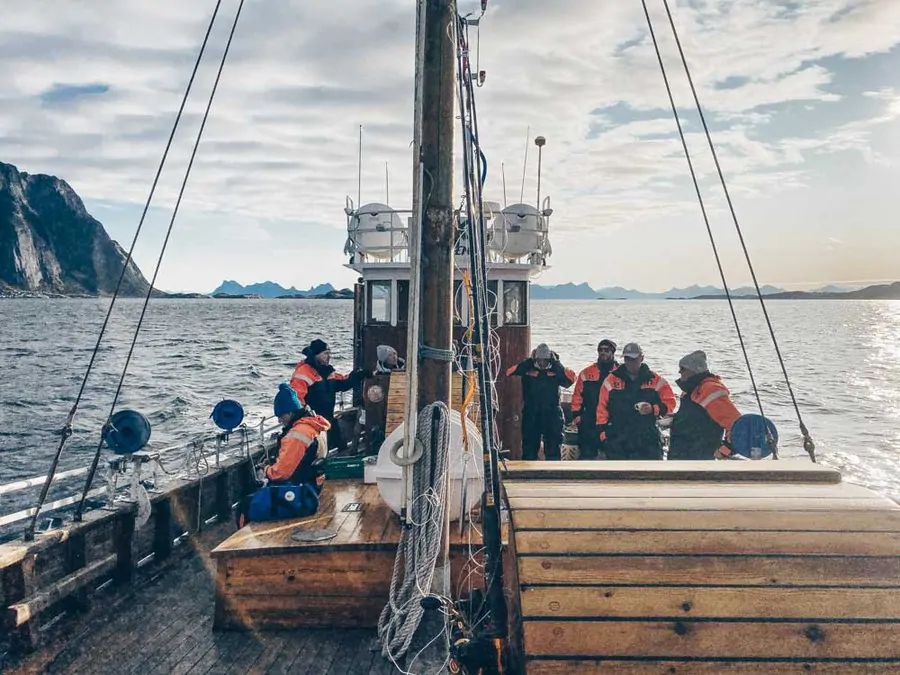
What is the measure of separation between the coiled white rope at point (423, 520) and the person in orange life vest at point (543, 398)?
4011mm

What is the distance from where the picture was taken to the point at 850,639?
3.09 meters

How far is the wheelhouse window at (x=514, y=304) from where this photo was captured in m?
11.3

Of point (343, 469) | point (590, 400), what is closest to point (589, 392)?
point (590, 400)

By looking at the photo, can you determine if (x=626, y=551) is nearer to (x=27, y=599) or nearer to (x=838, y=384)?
(x=27, y=599)

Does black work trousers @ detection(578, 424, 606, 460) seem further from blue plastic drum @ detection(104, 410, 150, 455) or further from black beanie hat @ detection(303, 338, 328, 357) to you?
blue plastic drum @ detection(104, 410, 150, 455)

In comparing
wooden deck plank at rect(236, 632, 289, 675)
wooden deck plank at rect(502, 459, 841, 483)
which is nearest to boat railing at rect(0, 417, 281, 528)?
wooden deck plank at rect(236, 632, 289, 675)

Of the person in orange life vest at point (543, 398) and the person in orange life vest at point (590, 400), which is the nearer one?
the person in orange life vest at point (590, 400)

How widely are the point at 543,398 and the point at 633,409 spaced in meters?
1.40

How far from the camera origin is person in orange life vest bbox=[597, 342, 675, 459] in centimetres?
770

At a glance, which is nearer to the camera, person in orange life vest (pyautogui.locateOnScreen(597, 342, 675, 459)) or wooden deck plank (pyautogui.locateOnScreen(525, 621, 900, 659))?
wooden deck plank (pyautogui.locateOnScreen(525, 621, 900, 659))

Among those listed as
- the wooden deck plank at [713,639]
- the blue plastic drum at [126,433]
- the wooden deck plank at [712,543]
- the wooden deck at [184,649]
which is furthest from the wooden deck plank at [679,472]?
the blue plastic drum at [126,433]

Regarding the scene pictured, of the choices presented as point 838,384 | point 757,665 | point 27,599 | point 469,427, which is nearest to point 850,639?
point 757,665

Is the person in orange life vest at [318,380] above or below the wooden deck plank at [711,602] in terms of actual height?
above

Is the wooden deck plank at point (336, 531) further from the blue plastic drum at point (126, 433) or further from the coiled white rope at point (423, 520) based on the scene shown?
the blue plastic drum at point (126, 433)
